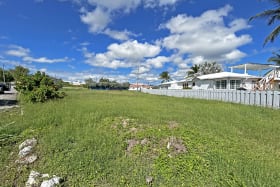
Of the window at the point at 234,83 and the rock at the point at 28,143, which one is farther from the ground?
the window at the point at 234,83

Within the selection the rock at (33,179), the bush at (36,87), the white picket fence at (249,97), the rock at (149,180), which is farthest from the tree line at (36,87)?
the white picket fence at (249,97)

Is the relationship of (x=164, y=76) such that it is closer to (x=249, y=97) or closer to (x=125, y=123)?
(x=249, y=97)

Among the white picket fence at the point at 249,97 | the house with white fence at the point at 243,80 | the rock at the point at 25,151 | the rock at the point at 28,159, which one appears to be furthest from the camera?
the house with white fence at the point at 243,80

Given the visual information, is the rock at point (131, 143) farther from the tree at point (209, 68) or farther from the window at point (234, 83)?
the tree at point (209, 68)

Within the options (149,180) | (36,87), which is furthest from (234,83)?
(149,180)

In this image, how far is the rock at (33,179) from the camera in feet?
10.1

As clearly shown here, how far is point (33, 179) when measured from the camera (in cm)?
317

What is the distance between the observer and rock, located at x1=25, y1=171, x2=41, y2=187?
3.09 m

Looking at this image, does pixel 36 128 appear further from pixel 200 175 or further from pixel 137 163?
pixel 200 175

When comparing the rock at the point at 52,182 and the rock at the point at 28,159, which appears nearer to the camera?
the rock at the point at 52,182

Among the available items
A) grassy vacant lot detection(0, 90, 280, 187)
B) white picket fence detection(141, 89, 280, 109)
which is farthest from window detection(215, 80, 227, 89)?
grassy vacant lot detection(0, 90, 280, 187)

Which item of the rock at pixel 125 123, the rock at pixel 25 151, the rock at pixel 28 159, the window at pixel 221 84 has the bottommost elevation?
the rock at pixel 28 159

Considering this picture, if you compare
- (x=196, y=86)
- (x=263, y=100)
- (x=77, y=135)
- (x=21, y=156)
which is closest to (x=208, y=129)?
(x=77, y=135)

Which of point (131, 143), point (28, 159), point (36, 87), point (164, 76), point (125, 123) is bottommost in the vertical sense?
point (28, 159)
